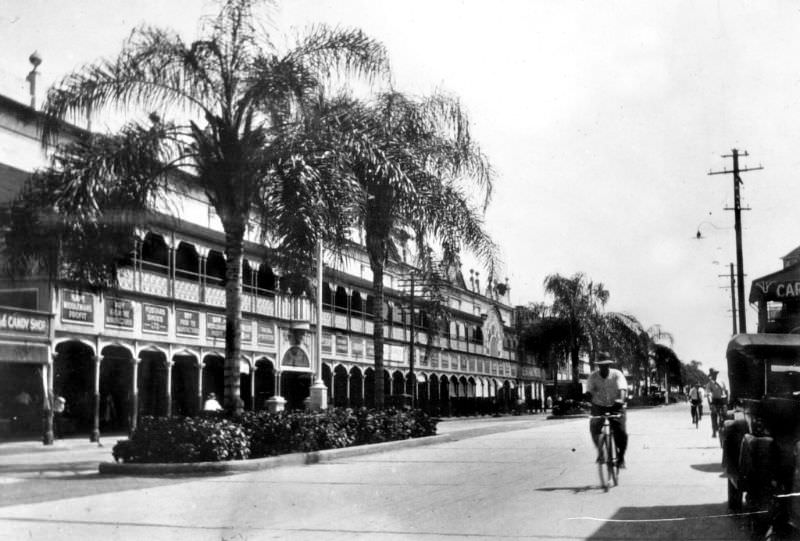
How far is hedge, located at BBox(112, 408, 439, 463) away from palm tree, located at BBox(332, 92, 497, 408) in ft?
12.6

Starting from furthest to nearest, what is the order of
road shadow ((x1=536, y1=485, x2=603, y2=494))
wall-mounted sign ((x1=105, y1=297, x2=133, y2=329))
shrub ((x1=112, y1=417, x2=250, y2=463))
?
wall-mounted sign ((x1=105, y1=297, x2=133, y2=329)), shrub ((x1=112, y1=417, x2=250, y2=463)), road shadow ((x1=536, y1=485, x2=603, y2=494))

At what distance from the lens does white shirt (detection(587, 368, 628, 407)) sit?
11.5 m

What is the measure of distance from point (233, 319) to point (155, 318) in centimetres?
1238

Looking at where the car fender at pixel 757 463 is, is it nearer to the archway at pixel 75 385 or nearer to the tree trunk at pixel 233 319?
the tree trunk at pixel 233 319

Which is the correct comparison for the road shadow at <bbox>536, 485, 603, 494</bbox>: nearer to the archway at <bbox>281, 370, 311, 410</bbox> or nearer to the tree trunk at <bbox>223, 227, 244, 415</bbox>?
the tree trunk at <bbox>223, 227, 244, 415</bbox>

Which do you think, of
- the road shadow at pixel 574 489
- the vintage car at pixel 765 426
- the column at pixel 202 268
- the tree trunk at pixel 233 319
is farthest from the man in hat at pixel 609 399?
the column at pixel 202 268

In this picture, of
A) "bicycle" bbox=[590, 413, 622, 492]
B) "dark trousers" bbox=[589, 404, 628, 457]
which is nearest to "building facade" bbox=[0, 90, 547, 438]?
"dark trousers" bbox=[589, 404, 628, 457]

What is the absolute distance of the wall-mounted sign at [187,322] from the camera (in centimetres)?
2828

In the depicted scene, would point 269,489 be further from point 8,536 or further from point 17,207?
point 17,207

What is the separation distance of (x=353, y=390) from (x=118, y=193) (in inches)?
1258

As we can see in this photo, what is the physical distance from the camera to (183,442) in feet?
46.4

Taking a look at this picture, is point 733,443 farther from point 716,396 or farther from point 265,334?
point 265,334

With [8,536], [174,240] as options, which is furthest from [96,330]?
[8,536]

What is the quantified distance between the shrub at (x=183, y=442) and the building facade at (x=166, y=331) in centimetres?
243
